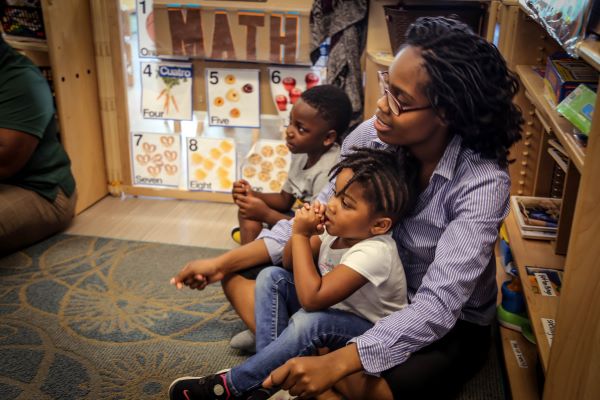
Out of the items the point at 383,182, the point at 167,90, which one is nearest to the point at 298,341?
the point at 383,182

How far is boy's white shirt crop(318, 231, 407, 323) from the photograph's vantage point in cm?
141

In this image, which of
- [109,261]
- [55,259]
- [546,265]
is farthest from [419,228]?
[55,259]

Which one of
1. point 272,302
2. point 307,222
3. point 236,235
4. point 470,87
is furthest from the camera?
point 236,235

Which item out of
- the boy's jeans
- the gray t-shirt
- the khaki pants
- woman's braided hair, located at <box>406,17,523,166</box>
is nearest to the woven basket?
the gray t-shirt

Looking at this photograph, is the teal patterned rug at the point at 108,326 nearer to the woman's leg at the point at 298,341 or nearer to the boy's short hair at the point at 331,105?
the woman's leg at the point at 298,341

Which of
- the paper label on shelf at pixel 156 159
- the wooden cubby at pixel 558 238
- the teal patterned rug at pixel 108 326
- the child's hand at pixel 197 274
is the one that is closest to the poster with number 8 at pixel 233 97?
the paper label on shelf at pixel 156 159

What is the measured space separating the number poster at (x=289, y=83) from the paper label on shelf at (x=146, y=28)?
1.82 ft

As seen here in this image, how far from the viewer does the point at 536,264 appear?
1.80 metres

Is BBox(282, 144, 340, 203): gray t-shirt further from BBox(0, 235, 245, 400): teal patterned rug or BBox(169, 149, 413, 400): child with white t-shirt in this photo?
BBox(169, 149, 413, 400): child with white t-shirt

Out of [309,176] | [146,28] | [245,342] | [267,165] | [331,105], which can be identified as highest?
[146,28]

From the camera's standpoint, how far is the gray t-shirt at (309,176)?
6.91ft

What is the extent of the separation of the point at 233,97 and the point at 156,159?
51 centimetres

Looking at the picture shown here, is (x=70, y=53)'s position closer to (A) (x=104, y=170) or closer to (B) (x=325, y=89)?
(A) (x=104, y=170)

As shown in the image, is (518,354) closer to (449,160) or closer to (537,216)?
(537,216)
